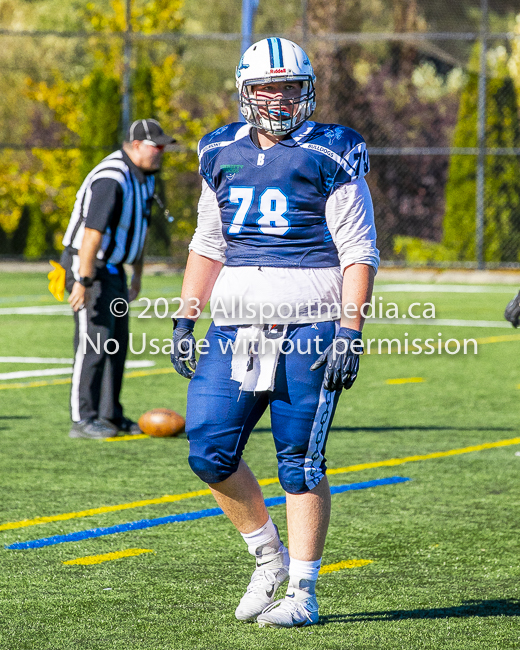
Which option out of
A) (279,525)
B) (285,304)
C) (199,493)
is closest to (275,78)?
(285,304)

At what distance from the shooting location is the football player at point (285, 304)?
3701 mm

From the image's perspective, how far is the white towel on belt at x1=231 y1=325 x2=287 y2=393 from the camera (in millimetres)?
3699

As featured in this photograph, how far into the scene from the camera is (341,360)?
11.8 feet

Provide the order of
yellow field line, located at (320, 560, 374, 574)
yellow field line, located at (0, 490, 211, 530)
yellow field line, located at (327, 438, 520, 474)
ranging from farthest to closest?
yellow field line, located at (327, 438, 520, 474)
yellow field line, located at (0, 490, 211, 530)
yellow field line, located at (320, 560, 374, 574)

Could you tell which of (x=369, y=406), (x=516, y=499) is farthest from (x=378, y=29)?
(x=516, y=499)

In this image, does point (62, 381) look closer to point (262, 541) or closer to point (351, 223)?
point (262, 541)

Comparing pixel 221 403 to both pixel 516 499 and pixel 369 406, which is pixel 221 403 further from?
pixel 369 406

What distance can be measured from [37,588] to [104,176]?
11.9 feet

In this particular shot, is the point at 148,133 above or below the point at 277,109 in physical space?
below

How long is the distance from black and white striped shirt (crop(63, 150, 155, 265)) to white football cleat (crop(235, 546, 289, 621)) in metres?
3.60

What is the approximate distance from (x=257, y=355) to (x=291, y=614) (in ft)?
2.84

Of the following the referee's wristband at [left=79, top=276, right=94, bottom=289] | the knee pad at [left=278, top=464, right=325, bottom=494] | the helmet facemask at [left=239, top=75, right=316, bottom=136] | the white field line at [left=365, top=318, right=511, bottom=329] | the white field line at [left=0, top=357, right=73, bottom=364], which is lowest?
the white field line at [left=365, top=318, right=511, bottom=329]

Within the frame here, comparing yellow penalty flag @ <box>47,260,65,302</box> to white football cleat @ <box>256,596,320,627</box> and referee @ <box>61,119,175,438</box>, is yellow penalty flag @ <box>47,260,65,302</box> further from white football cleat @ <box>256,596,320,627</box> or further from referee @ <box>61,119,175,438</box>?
white football cleat @ <box>256,596,320,627</box>

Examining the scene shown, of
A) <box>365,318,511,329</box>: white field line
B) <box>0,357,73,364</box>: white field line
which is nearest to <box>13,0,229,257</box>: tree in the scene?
<box>365,318,511,329</box>: white field line
